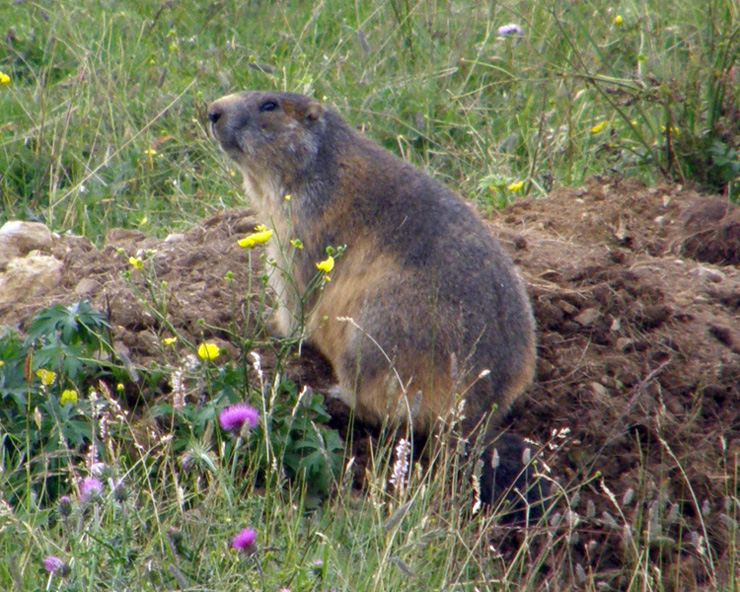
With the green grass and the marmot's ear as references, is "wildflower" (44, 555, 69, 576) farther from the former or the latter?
the green grass

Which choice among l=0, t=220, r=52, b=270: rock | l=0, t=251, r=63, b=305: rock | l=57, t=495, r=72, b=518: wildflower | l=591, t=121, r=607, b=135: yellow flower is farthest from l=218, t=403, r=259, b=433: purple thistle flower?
l=591, t=121, r=607, b=135: yellow flower

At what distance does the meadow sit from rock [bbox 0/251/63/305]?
2.23ft

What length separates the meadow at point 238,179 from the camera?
2.88 meters

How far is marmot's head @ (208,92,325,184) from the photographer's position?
4.56m

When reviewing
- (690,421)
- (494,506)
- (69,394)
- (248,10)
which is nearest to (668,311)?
(690,421)

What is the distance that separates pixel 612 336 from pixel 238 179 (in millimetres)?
3068

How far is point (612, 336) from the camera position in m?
4.58

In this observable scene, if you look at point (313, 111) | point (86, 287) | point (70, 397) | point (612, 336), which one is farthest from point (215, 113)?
point (612, 336)

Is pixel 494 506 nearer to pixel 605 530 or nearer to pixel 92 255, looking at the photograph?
pixel 605 530

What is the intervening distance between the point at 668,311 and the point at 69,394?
284 centimetres

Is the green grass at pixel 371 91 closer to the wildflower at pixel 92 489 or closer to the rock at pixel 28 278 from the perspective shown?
the rock at pixel 28 278

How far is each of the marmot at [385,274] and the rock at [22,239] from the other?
48.0 inches

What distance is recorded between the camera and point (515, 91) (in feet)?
22.9

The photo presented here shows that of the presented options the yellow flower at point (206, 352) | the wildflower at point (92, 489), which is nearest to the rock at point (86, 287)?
the yellow flower at point (206, 352)
